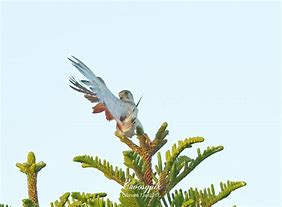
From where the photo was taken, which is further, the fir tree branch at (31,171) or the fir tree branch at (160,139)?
the fir tree branch at (160,139)

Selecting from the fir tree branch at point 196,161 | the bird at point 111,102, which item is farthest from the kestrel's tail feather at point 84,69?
the fir tree branch at point 196,161

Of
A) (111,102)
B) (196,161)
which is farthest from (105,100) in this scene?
(196,161)

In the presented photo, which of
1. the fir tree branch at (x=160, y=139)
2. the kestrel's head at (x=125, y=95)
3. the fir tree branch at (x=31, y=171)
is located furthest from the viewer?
the kestrel's head at (x=125, y=95)

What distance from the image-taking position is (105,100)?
28.8 ft

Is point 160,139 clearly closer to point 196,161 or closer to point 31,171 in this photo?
point 196,161

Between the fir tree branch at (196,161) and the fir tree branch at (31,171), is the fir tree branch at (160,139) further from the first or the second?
the fir tree branch at (31,171)

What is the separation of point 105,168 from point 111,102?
714 millimetres

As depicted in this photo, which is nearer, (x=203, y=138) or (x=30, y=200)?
(x=30, y=200)

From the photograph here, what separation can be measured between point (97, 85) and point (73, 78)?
0.37 meters

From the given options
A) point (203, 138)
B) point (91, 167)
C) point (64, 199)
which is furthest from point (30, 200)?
point (203, 138)

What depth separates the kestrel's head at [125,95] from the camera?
9219 millimetres

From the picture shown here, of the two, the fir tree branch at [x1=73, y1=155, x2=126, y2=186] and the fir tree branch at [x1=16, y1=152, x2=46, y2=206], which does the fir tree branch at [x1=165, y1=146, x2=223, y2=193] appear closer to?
the fir tree branch at [x1=73, y1=155, x2=126, y2=186]

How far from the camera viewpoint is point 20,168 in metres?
8.71

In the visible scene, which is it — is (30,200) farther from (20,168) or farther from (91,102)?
(91,102)
